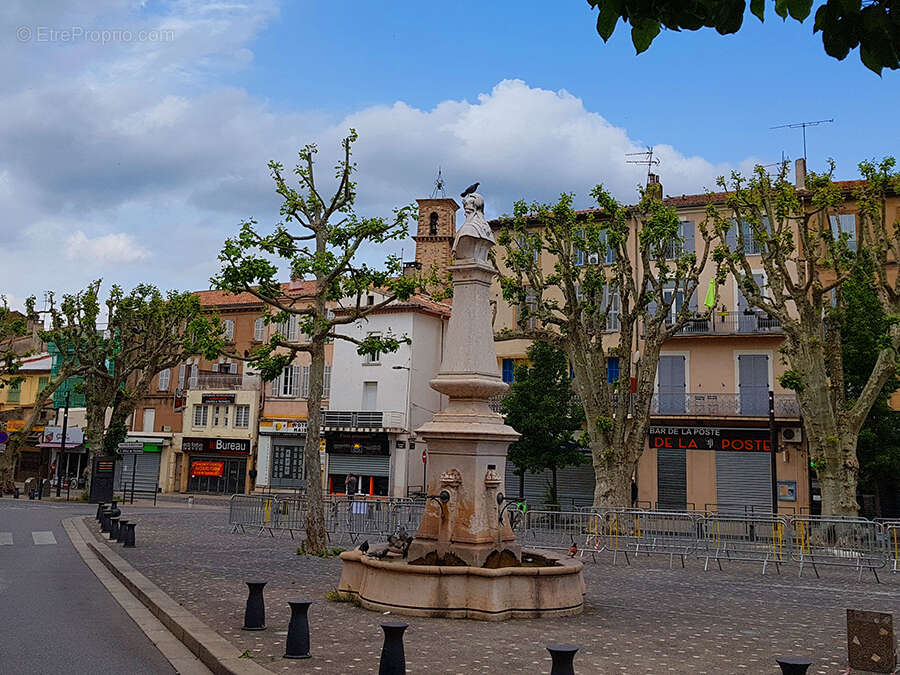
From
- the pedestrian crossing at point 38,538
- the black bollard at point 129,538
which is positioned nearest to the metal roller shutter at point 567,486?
the pedestrian crossing at point 38,538

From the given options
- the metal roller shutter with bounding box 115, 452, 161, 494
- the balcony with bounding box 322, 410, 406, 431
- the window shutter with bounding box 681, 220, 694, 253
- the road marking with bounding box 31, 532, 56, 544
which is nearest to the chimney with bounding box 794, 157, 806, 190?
the window shutter with bounding box 681, 220, 694, 253

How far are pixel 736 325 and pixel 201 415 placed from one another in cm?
2905

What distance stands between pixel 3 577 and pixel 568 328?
15.6m

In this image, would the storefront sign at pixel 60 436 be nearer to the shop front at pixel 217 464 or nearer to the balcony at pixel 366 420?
the shop front at pixel 217 464

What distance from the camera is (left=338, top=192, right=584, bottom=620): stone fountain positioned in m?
9.16

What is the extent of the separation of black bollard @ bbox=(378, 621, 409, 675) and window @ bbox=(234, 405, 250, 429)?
39.1 m

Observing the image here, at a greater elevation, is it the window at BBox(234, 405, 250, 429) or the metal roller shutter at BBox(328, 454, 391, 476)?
the window at BBox(234, 405, 250, 429)

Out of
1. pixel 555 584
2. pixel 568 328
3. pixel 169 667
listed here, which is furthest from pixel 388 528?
pixel 169 667

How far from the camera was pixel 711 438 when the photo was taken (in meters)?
31.6

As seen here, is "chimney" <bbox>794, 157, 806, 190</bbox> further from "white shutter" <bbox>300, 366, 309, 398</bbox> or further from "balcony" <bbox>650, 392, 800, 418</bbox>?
"white shutter" <bbox>300, 366, 309, 398</bbox>

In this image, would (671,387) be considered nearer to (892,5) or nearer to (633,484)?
(633,484)

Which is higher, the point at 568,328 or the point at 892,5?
the point at 568,328

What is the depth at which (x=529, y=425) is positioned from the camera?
100 ft

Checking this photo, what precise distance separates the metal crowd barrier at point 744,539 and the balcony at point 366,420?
76.0 feet
